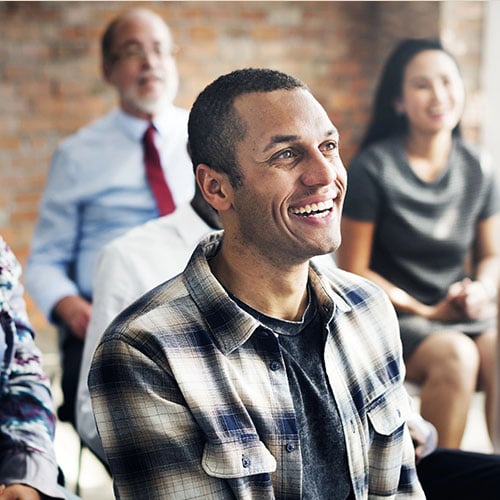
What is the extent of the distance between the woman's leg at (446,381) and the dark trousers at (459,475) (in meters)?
0.65

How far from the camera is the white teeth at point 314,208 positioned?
4.00 ft

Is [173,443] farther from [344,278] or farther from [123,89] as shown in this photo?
[123,89]

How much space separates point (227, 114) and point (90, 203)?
1344 mm

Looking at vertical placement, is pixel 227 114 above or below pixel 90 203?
above

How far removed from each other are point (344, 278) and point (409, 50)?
129 cm

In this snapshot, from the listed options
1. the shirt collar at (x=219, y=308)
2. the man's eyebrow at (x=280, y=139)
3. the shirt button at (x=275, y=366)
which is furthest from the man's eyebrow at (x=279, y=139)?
the shirt button at (x=275, y=366)

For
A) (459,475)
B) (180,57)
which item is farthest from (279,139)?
(180,57)

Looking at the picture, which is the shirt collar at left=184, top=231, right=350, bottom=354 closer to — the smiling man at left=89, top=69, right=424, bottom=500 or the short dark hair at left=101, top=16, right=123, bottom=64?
the smiling man at left=89, top=69, right=424, bottom=500

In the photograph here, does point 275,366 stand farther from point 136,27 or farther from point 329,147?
point 136,27

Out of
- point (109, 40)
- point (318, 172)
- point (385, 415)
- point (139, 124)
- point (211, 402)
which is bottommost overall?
point (385, 415)

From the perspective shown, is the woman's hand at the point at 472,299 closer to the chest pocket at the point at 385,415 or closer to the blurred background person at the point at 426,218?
the blurred background person at the point at 426,218

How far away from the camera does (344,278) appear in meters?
1.42

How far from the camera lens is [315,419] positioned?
125 centimetres

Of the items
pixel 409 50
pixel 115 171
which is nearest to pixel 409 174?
pixel 409 50
